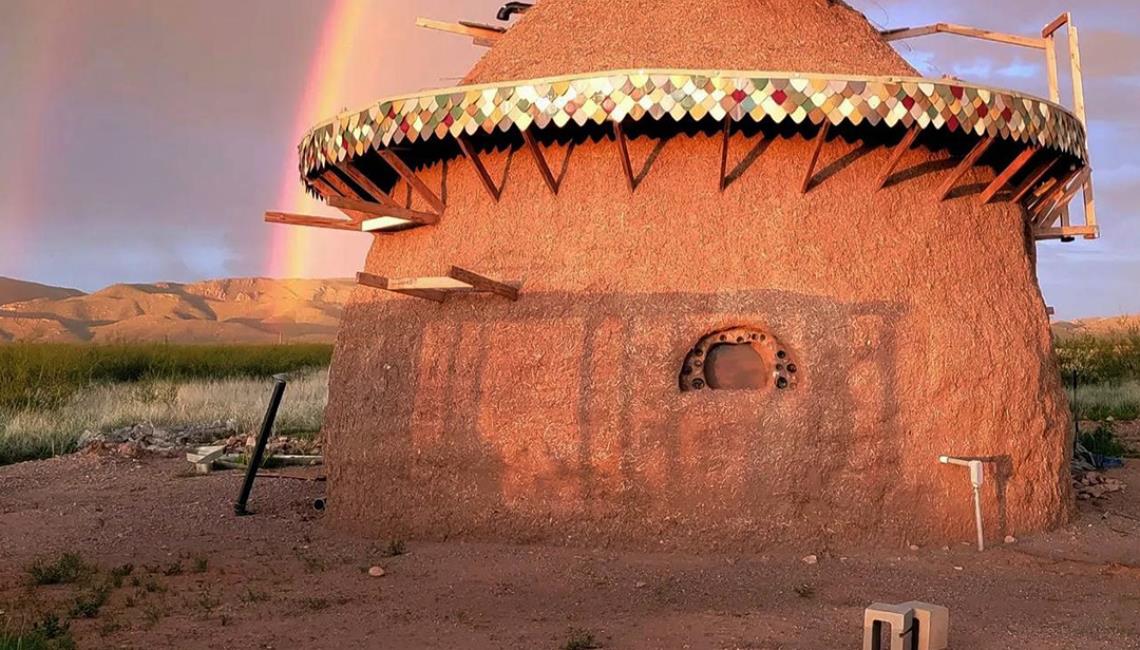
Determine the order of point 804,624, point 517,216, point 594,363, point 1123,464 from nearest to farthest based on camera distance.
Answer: point 804,624
point 594,363
point 517,216
point 1123,464

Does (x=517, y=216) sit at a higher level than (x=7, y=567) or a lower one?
higher

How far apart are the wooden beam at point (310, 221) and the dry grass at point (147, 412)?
1102 centimetres

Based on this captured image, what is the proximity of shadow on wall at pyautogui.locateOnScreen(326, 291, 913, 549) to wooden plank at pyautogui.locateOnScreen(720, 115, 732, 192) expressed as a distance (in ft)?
2.96

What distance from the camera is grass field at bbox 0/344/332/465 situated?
20.1 m

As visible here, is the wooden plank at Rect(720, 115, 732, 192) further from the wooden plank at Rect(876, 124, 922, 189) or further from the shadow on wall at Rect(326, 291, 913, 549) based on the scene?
the wooden plank at Rect(876, 124, 922, 189)

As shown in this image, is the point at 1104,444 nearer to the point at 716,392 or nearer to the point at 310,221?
the point at 716,392

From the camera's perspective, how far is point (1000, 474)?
8.35 metres

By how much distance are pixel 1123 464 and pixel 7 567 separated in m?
13.0

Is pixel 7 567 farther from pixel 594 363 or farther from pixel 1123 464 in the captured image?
pixel 1123 464

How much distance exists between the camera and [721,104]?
24.3 ft

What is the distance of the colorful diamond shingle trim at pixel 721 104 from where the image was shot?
24.3 feet

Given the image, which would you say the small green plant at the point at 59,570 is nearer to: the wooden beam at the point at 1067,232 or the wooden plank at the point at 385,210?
the wooden plank at the point at 385,210

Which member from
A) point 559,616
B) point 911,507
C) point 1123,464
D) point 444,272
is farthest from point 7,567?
point 1123,464

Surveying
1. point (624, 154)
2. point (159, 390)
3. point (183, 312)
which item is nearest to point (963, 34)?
point (624, 154)
